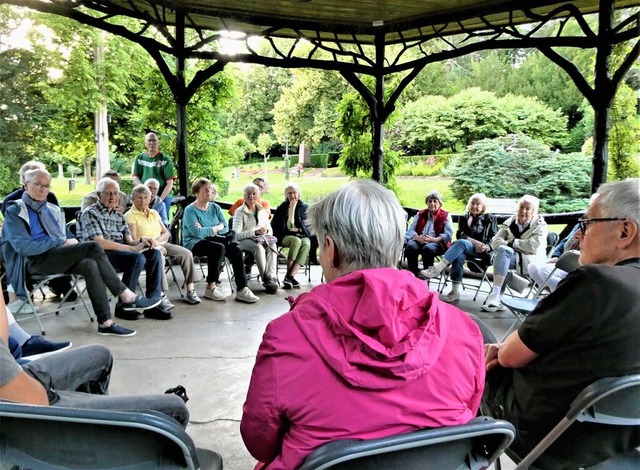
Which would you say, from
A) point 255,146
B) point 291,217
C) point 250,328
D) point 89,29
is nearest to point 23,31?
point 89,29

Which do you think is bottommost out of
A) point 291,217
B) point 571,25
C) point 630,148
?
point 291,217

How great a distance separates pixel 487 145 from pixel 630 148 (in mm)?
7855

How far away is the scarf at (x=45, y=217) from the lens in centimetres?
359

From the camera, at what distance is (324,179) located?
1650 cm

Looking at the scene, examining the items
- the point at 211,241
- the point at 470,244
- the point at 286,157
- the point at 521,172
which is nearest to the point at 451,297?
the point at 470,244

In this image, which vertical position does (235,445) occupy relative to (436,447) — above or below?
below

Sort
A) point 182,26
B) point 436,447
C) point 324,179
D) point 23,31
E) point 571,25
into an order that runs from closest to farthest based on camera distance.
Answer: point 436,447
point 182,26
point 23,31
point 571,25
point 324,179

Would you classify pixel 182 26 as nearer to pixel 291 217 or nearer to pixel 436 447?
pixel 291 217

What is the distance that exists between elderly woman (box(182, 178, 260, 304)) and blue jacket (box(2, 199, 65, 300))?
4.74 feet

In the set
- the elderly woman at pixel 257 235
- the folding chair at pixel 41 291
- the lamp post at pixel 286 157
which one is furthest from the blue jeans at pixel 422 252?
the lamp post at pixel 286 157

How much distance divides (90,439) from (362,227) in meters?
0.74

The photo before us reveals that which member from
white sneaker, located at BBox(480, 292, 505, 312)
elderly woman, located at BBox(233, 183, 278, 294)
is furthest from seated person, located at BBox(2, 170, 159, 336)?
white sneaker, located at BBox(480, 292, 505, 312)

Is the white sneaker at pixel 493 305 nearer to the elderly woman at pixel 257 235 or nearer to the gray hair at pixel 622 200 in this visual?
the elderly woman at pixel 257 235

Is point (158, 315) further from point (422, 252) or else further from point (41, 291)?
point (422, 252)
